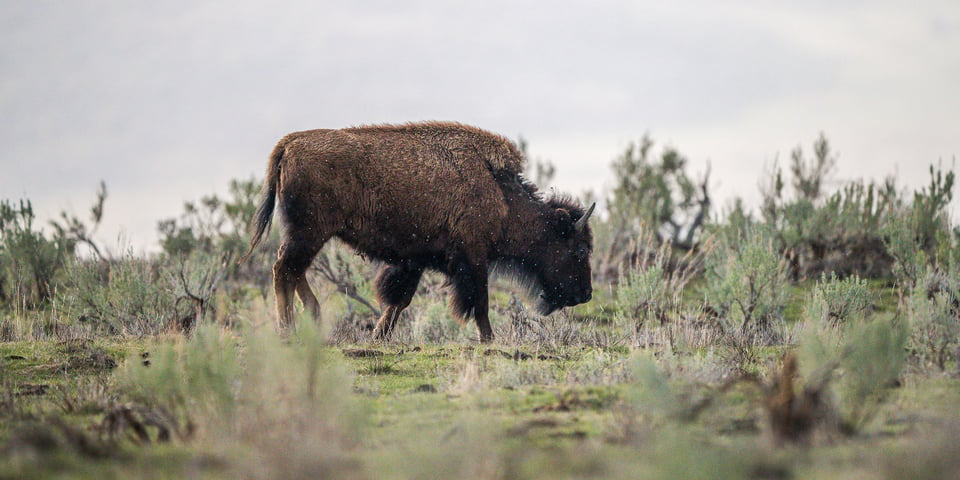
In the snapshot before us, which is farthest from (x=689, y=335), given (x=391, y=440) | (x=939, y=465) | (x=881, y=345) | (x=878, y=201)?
(x=878, y=201)

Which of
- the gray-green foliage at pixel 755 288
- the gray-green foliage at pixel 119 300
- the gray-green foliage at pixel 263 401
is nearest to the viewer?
the gray-green foliage at pixel 263 401

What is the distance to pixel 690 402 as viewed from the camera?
15.9ft

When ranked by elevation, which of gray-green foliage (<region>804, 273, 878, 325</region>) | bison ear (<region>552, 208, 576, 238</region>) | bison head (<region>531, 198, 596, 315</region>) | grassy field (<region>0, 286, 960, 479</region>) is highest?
bison ear (<region>552, 208, 576, 238</region>)

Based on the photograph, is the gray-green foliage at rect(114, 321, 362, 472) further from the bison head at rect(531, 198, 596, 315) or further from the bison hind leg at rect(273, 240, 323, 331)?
the bison head at rect(531, 198, 596, 315)

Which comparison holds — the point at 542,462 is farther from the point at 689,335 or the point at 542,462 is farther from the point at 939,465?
the point at 689,335

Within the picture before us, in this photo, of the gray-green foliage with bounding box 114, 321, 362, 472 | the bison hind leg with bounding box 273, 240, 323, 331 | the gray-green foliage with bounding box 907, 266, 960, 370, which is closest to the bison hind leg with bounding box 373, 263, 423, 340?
the bison hind leg with bounding box 273, 240, 323, 331

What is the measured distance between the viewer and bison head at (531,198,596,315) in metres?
10.9

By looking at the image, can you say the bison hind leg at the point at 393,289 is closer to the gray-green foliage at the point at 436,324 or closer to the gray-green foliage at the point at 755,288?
the gray-green foliage at the point at 436,324

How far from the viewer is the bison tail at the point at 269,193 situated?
368 inches

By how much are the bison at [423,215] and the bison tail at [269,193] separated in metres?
0.01

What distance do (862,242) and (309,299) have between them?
12.0 metres

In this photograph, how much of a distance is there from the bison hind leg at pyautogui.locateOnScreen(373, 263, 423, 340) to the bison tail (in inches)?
63.4

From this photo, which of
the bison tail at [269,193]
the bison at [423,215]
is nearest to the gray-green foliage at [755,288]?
the bison at [423,215]

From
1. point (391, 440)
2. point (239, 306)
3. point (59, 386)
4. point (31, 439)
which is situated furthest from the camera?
point (239, 306)
